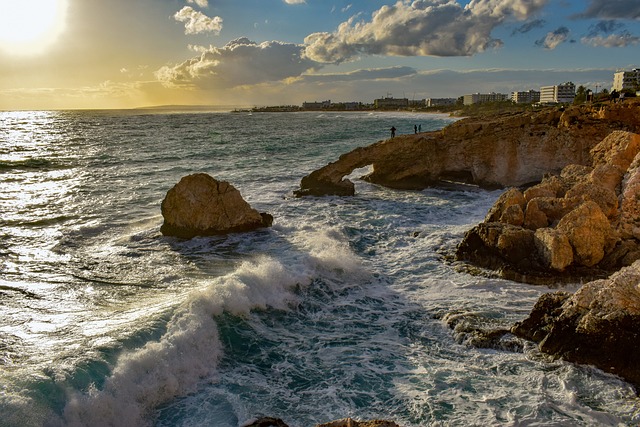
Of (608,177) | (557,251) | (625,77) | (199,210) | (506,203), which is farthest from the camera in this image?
(625,77)

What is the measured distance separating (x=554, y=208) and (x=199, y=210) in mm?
11457

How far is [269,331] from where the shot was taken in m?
10.2

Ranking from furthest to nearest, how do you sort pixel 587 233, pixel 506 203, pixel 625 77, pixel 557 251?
pixel 625 77
pixel 506 203
pixel 587 233
pixel 557 251

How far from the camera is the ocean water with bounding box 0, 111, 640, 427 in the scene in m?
7.31

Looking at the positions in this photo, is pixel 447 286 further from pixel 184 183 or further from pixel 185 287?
pixel 184 183

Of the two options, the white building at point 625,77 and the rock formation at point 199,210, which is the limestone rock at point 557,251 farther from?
the white building at point 625,77

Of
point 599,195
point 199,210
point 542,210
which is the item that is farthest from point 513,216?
point 199,210

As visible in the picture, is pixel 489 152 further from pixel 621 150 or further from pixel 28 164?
pixel 28 164

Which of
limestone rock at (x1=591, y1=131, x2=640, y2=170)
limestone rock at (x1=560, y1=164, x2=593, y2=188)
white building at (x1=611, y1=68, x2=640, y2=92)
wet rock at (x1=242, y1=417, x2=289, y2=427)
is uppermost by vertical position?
white building at (x1=611, y1=68, x2=640, y2=92)

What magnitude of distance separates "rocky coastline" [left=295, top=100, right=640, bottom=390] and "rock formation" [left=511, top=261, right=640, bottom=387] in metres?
0.02

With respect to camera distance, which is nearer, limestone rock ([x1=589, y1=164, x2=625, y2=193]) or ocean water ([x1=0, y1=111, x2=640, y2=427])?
ocean water ([x1=0, y1=111, x2=640, y2=427])

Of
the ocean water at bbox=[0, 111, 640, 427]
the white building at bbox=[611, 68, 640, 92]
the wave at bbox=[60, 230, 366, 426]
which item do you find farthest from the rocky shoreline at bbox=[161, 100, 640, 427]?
the white building at bbox=[611, 68, 640, 92]

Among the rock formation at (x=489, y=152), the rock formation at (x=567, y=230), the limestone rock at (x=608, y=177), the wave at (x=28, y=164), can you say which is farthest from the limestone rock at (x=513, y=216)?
the wave at (x=28, y=164)

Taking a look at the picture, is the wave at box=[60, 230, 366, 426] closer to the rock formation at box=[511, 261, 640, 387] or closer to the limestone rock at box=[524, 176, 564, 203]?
the rock formation at box=[511, 261, 640, 387]
